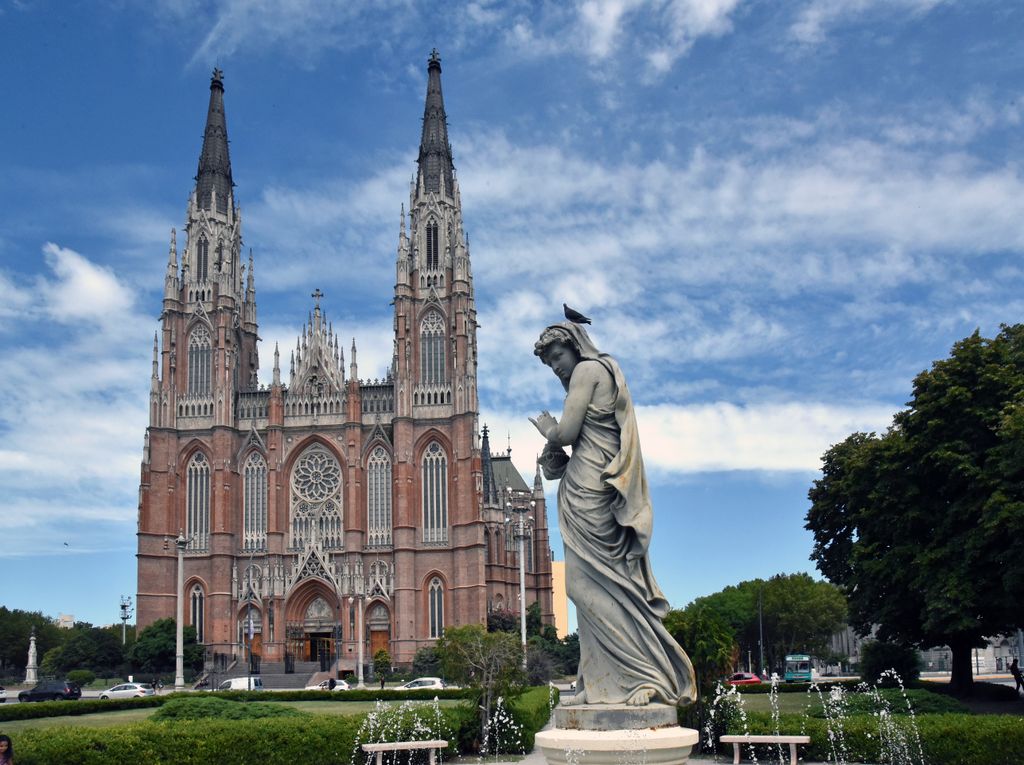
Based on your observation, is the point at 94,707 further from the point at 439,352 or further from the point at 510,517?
the point at 510,517

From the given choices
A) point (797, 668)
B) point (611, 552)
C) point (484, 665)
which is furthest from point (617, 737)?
point (797, 668)

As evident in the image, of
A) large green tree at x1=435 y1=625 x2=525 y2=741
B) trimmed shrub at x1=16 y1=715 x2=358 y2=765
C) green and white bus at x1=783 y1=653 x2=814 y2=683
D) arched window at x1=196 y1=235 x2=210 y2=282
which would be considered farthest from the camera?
arched window at x1=196 y1=235 x2=210 y2=282

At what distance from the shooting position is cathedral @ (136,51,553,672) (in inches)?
2462

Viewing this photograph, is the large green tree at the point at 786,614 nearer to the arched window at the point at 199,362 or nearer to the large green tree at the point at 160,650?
the large green tree at the point at 160,650

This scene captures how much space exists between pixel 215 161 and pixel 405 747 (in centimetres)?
6387

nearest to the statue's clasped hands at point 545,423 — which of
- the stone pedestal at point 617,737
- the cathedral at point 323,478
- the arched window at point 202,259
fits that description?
the stone pedestal at point 617,737

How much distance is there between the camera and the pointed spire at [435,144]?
235ft

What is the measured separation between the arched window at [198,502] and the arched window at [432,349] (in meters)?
15.2

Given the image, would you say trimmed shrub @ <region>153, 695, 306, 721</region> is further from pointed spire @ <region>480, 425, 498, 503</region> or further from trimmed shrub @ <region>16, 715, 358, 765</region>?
pointed spire @ <region>480, 425, 498, 503</region>

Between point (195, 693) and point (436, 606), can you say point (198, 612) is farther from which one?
point (195, 693)

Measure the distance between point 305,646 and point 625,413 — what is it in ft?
195

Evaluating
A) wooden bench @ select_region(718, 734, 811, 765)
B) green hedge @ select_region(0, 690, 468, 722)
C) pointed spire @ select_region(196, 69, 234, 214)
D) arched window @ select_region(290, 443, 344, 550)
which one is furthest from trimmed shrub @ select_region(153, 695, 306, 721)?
pointed spire @ select_region(196, 69, 234, 214)

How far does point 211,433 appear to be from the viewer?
217 ft

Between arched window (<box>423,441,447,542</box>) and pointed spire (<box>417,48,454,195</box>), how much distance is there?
1894 cm
